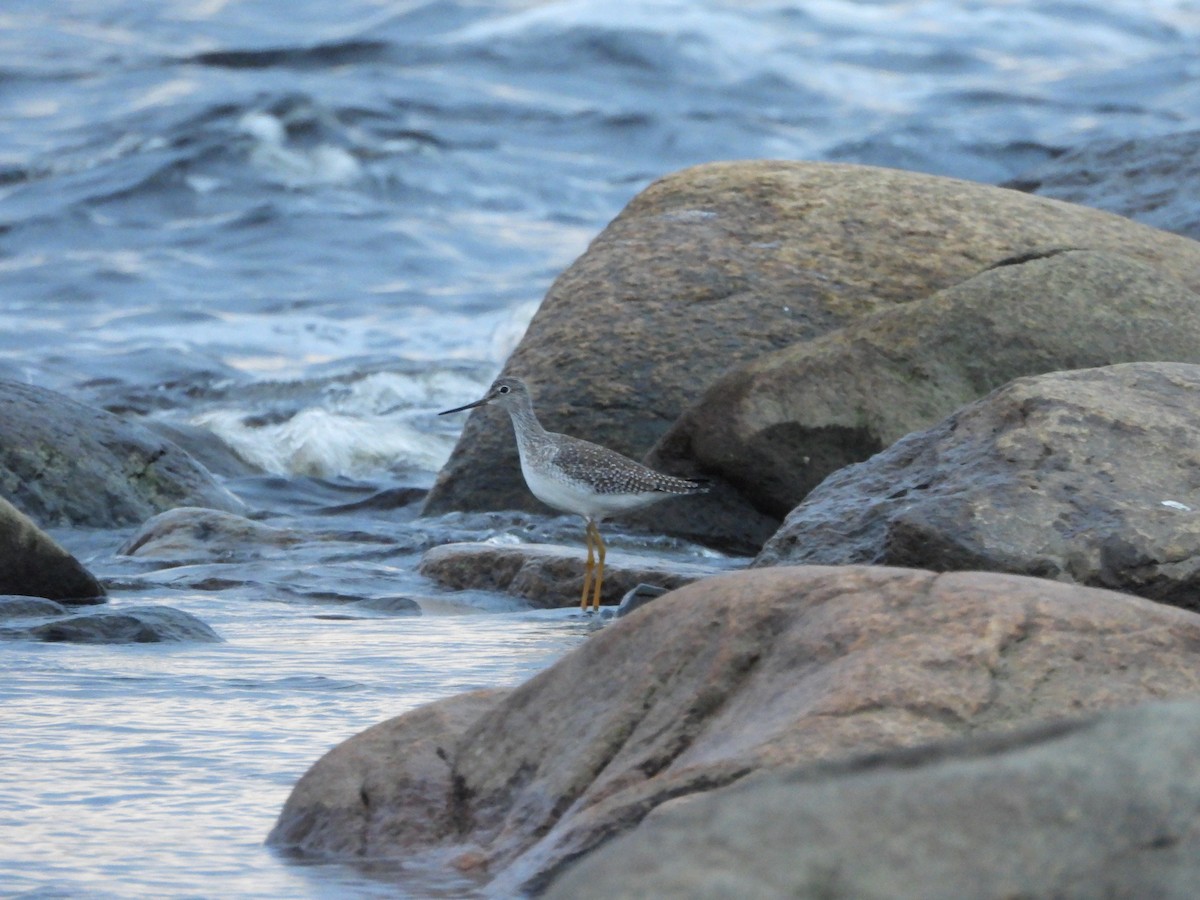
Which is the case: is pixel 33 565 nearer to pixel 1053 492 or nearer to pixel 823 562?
pixel 823 562

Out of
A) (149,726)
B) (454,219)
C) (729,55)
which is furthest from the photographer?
(729,55)

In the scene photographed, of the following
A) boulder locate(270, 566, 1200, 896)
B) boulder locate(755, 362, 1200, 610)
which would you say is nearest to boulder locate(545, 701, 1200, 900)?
boulder locate(270, 566, 1200, 896)

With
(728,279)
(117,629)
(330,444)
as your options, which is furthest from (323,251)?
(117,629)

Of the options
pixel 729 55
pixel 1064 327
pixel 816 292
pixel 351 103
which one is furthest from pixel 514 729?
pixel 729 55

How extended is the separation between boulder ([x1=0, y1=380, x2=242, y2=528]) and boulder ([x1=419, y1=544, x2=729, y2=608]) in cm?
237

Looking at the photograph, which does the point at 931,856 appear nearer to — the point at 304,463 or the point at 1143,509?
the point at 1143,509

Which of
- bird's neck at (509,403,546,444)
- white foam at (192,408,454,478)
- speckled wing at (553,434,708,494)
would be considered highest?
bird's neck at (509,403,546,444)

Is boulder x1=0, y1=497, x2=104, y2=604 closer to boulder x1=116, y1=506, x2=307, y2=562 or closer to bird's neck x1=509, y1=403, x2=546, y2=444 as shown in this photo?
boulder x1=116, y1=506, x2=307, y2=562

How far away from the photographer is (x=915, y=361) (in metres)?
7.90

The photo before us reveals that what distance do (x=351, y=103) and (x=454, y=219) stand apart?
12.2 ft

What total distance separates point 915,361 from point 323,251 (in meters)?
13.5

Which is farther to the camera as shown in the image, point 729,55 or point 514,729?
point 729,55

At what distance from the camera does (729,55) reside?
92.1 ft

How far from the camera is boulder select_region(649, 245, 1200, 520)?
25.7ft
